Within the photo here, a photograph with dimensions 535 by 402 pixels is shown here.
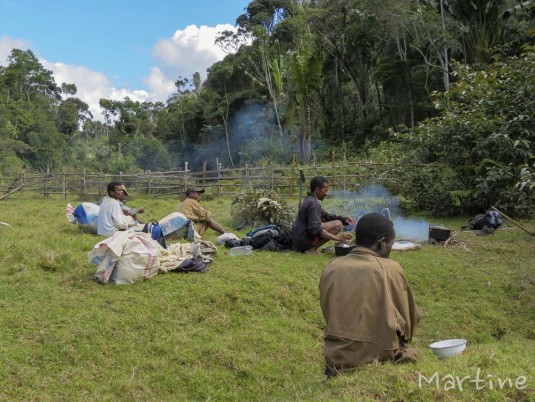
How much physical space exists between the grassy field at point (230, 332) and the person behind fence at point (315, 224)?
0.93 ft

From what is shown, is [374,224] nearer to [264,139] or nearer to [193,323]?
[193,323]

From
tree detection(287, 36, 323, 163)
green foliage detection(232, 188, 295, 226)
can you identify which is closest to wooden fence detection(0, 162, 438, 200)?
green foliage detection(232, 188, 295, 226)

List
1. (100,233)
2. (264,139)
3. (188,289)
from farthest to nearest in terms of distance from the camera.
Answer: (264,139) < (100,233) < (188,289)

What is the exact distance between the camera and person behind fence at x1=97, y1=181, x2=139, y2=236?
24.4 ft

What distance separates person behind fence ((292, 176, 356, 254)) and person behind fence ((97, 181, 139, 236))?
8.67 ft

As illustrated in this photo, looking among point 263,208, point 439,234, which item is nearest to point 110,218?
point 263,208

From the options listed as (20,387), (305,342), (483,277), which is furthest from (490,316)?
(20,387)

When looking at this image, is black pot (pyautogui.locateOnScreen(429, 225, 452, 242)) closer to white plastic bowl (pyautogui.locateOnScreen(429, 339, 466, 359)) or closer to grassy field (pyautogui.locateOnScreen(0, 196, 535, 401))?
grassy field (pyautogui.locateOnScreen(0, 196, 535, 401))

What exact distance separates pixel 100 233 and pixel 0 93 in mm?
38733

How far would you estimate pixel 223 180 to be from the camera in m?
19.9

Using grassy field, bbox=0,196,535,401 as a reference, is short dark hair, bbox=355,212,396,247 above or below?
above

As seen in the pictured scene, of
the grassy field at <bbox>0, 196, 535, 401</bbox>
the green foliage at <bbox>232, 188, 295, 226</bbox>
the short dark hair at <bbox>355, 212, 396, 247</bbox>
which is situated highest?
the short dark hair at <bbox>355, 212, 396, 247</bbox>

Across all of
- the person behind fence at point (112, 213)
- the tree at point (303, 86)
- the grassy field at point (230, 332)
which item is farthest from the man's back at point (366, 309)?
Result: the tree at point (303, 86)

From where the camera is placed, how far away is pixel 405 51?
2450 centimetres
